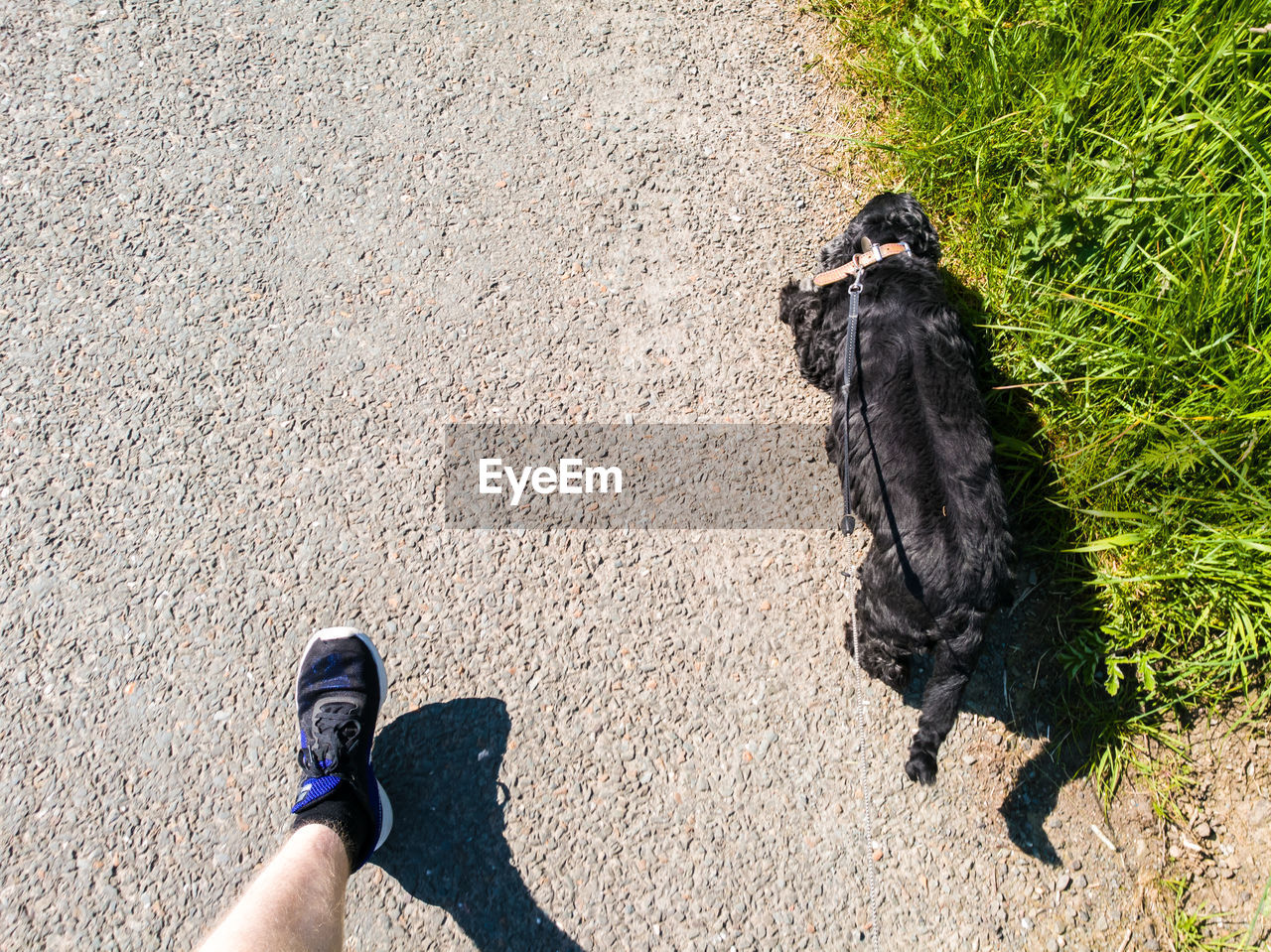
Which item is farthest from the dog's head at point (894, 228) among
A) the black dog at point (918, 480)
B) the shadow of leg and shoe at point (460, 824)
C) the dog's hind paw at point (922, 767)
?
the shadow of leg and shoe at point (460, 824)

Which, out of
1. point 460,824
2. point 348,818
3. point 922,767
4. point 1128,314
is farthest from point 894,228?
point 348,818

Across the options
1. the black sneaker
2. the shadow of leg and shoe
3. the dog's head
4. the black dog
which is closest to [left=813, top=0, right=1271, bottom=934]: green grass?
the dog's head

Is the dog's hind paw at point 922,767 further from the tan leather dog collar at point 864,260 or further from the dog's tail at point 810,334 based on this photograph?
the tan leather dog collar at point 864,260

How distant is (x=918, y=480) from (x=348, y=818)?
1994 mm

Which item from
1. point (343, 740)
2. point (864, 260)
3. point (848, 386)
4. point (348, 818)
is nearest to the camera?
point (348, 818)

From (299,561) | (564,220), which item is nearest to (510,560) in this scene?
(299,561)

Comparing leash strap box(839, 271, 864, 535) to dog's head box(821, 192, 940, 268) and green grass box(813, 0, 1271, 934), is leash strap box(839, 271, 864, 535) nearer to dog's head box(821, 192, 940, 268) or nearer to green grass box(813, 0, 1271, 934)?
dog's head box(821, 192, 940, 268)

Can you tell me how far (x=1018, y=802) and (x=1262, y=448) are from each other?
148 cm

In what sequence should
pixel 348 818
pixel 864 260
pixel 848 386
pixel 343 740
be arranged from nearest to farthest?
1. pixel 348 818
2. pixel 343 740
3. pixel 848 386
4. pixel 864 260

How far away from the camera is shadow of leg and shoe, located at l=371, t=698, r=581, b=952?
232cm

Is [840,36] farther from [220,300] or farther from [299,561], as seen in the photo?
[299,561]

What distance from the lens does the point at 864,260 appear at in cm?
283

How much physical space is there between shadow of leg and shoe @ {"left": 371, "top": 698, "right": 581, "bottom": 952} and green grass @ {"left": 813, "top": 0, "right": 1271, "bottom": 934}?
1980 millimetres

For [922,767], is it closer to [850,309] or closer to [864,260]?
[850,309]
